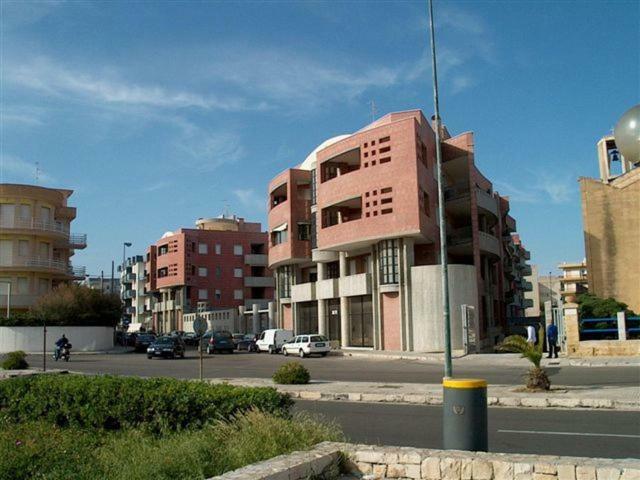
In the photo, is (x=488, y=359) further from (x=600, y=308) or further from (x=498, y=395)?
(x=498, y=395)

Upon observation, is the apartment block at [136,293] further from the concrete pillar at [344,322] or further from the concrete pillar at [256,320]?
the concrete pillar at [344,322]

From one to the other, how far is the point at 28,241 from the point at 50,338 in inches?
533

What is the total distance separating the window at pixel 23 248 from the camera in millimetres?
59375

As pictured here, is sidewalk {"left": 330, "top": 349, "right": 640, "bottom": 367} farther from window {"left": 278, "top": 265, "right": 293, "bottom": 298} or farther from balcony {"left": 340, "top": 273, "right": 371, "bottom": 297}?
window {"left": 278, "top": 265, "right": 293, "bottom": 298}

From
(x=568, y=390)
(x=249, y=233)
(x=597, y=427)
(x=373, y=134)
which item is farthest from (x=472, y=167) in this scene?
(x=249, y=233)

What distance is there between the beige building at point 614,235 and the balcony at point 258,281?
170 feet

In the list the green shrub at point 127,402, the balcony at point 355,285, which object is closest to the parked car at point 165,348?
the balcony at point 355,285

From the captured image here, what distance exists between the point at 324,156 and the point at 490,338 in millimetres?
18443

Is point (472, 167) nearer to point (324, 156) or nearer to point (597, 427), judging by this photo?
point (324, 156)

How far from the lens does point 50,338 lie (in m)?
50.6

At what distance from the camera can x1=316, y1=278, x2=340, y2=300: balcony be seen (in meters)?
46.8

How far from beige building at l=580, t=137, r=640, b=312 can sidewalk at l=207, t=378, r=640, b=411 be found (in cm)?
2617

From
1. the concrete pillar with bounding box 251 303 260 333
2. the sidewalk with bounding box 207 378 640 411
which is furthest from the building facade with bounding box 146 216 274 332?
the sidewalk with bounding box 207 378 640 411

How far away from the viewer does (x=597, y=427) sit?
1144 cm
